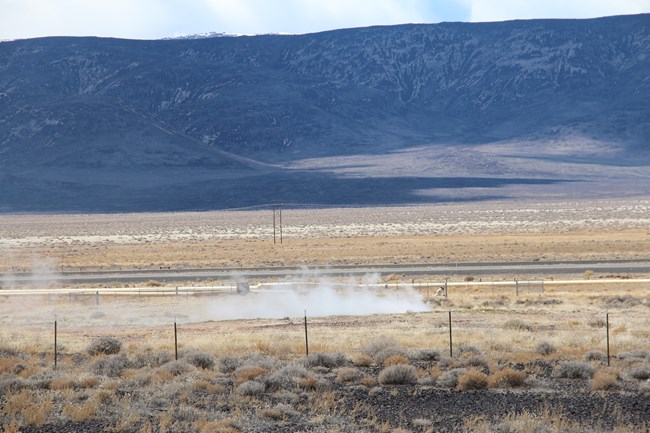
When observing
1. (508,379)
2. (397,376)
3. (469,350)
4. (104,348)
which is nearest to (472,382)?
(508,379)

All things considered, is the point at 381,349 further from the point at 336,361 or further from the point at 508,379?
the point at 508,379

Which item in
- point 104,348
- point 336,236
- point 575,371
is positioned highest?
point 336,236

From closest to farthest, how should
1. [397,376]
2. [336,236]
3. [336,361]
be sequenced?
[397,376] < [336,361] < [336,236]

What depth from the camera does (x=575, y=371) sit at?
71.8 feet

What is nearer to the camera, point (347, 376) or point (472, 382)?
point (472, 382)

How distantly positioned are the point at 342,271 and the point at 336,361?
35103 mm

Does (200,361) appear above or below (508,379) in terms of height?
above

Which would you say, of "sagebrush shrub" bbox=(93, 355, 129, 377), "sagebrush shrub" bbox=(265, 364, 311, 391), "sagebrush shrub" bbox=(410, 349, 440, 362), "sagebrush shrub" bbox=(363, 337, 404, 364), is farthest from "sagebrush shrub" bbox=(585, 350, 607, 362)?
"sagebrush shrub" bbox=(93, 355, 129, 377)

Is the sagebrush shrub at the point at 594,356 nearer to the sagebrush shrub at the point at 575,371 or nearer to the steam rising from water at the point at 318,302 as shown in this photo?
the sagebrush shrub at the point at 575,371

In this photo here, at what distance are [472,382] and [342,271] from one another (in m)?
37.7

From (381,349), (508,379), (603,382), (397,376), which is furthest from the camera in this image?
(381,349)

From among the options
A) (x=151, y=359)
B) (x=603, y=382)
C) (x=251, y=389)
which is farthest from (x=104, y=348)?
(x=603, y=382)

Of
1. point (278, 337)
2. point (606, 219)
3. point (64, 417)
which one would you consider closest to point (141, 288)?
point (278, 337)

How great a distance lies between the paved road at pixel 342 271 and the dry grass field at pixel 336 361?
4047 mm
